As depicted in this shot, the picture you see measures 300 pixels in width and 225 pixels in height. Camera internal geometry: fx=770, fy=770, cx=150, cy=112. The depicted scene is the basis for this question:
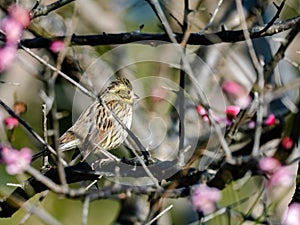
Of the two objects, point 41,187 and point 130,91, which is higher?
point 130,91

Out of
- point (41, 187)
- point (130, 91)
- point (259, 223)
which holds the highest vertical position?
point (130, 91)

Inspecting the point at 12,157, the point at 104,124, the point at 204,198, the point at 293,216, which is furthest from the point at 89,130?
the point at 293,216

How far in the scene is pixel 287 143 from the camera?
321 cm

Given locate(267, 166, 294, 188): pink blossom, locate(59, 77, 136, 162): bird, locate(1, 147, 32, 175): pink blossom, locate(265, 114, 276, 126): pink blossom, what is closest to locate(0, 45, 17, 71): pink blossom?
locate(1, 147, 32, 175): pink blossom

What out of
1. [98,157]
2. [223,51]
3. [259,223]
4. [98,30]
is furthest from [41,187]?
[98,30]

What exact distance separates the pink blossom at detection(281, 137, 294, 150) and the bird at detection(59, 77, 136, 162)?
30.9 inches

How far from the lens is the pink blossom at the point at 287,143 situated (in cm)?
320

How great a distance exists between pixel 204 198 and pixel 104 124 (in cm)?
148

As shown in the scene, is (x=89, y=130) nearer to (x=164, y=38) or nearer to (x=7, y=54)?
(x=164, y=38)

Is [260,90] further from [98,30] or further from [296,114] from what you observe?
[98,30]

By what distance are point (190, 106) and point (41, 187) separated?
1171 millimetres

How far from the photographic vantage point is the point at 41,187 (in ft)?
9.74

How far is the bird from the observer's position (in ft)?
12.3

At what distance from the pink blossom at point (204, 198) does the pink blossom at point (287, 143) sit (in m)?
0.58
